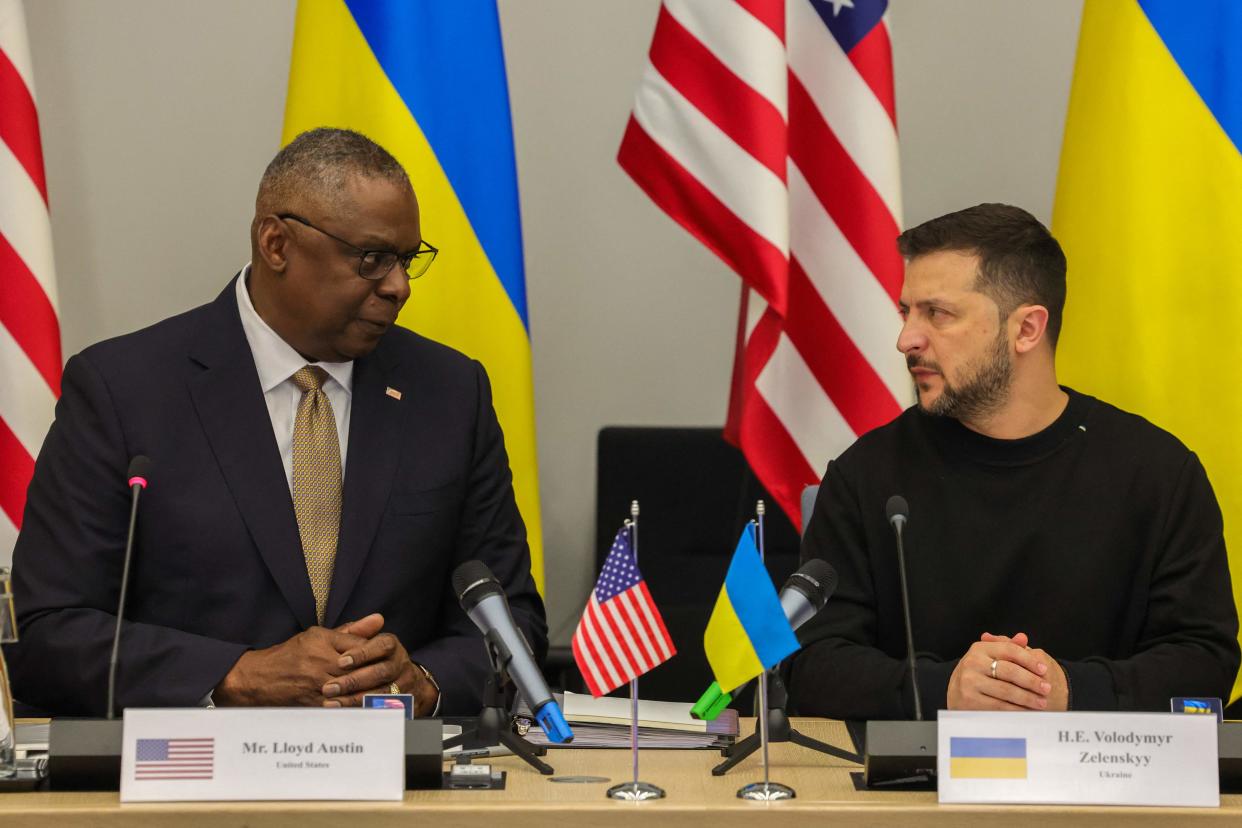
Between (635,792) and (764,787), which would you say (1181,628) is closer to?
(764,787)

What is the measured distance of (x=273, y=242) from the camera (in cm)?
279

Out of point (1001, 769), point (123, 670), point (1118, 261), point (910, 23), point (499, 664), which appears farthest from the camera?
point (910, 23)

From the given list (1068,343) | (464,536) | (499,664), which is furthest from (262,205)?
(1068,343)

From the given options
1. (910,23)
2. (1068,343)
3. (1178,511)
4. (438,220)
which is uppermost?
(910,23)

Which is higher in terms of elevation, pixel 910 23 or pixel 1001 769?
pixel 910 23

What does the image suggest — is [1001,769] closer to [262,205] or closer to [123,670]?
[123,670]

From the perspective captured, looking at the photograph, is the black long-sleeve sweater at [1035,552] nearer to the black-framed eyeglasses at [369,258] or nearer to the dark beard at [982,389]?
the dark beard at [982,389]

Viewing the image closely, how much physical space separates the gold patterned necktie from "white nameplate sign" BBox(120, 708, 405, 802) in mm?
872

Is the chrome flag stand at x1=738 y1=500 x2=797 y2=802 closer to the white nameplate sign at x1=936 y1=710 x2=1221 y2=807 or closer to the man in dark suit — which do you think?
the white nameplate sign at x1=936 y1=710 x2=1221 y2=807

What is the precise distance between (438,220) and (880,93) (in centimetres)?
111

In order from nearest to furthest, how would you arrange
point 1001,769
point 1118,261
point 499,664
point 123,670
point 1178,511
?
point 1001,769
point 499,664
point 123,670
point 1178,511
point 1118,261

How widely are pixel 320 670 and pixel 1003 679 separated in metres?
1.10

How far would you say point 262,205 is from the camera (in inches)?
111

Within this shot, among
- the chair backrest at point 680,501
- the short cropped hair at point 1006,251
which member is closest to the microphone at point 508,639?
the short cropped hair at point 1006,251
